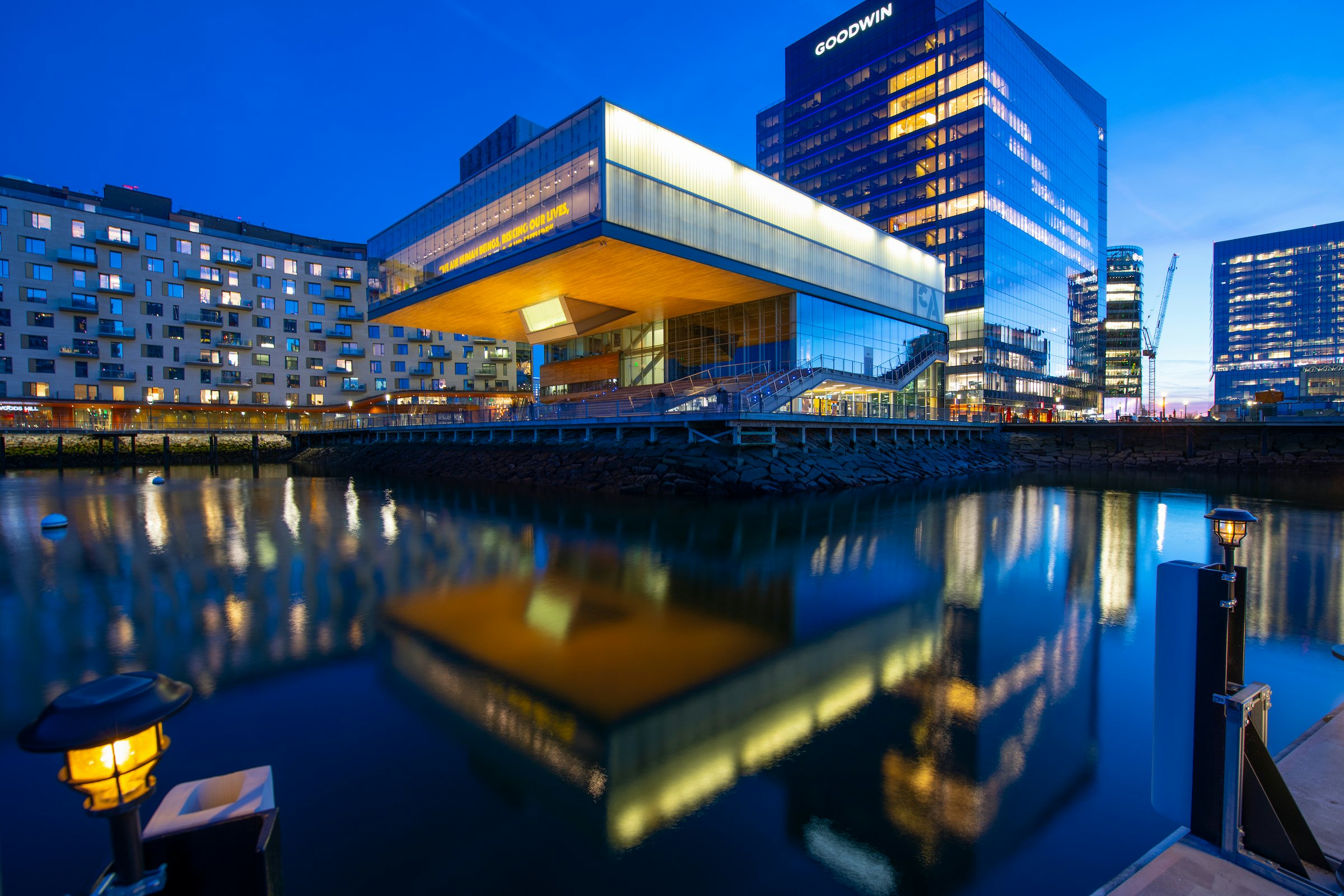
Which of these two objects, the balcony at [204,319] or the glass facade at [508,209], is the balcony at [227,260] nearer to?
the balcony at [204,319]

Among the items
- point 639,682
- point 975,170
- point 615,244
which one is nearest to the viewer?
point 639,682

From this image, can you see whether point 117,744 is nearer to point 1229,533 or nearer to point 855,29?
point 1229,533

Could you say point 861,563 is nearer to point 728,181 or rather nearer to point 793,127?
point 728,181

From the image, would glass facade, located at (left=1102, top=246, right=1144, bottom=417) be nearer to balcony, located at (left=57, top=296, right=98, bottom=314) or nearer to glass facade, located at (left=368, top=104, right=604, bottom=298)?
glass facade, located at (left=368, top=104, right=604, bottom=298)

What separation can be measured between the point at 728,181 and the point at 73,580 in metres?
31.3

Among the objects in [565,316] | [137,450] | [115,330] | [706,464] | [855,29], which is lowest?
[706,464]

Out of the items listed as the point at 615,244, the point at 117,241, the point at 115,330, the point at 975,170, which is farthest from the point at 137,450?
the point at 975,170

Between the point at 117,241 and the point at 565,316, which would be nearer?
the point at 565,316

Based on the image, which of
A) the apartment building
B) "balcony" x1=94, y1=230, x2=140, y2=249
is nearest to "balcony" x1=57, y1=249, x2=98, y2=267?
the apartment building

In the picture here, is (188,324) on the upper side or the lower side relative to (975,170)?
lower

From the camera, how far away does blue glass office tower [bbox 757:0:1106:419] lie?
66.1 m

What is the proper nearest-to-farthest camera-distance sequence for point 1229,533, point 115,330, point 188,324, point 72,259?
point 1229,533
point 72,259
point 115,330
point 188,324

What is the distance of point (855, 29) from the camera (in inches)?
3083

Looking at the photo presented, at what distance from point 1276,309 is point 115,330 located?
23846 cm
